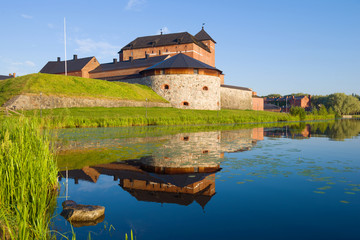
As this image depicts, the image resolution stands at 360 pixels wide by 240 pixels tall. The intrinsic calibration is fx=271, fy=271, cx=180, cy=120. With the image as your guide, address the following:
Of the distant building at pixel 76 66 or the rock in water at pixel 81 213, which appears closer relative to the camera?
the rock in water at pixel 81 213

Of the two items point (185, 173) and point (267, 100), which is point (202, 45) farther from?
point (185, 173)

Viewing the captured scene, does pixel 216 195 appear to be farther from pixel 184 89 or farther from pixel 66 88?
pixel 184 89

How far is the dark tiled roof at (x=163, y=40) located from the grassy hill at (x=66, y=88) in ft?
88.8

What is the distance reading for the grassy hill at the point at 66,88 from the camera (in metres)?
29.5

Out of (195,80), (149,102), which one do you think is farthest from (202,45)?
(149,102)

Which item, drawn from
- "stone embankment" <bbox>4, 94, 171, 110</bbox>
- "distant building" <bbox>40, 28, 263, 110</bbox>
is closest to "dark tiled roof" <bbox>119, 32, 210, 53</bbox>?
"distant building" <bbox>40, 28, 263, 110</bbox>

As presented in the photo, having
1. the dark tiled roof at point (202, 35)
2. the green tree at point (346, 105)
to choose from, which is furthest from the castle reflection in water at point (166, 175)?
the green tree at point (346, 105)

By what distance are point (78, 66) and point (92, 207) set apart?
61091mm

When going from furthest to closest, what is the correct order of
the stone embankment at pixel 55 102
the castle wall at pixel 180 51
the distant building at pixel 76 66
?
the castle wall at pixel 180 51
the distant building at pixel 76 66
the stone embankment at pixel 55 102

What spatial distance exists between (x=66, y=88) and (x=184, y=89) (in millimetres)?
17603

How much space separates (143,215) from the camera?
393cm

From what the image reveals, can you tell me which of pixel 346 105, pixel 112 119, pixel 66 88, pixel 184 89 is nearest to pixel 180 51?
pixel 184 89

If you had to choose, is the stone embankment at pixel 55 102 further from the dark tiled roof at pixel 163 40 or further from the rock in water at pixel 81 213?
the dark tiled roof at pixel 163 40

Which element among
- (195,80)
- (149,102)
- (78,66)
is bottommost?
(149,102)
